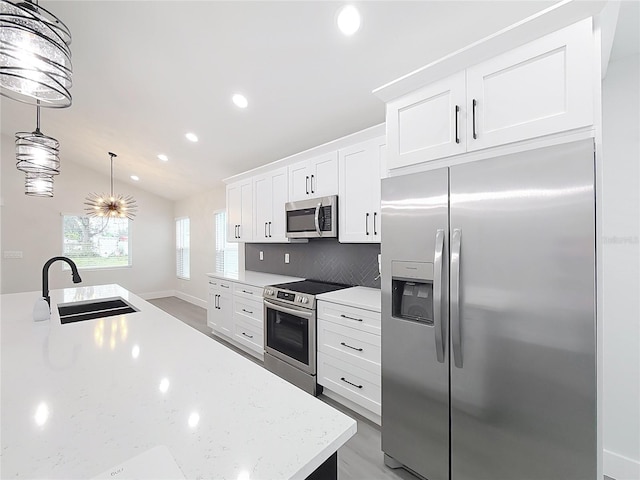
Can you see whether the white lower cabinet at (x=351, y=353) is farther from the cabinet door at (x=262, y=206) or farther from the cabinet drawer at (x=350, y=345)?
the cabinet door at (x=262, y=206)

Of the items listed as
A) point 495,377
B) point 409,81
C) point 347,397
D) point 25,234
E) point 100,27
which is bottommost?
point 347,397

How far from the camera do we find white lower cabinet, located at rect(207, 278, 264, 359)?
11.0 feet

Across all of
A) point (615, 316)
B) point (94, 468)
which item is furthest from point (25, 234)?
point (615, 316)

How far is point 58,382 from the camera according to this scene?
1.01 m

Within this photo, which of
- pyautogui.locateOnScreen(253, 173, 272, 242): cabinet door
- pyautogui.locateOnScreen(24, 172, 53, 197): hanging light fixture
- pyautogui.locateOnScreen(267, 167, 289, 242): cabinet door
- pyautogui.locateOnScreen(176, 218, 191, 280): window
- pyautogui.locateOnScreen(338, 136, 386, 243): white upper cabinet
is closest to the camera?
pyautogui.locateOnScreen(24, 172, 53, 197): hanging light fixture

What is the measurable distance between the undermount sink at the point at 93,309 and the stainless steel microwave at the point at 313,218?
1.67 m

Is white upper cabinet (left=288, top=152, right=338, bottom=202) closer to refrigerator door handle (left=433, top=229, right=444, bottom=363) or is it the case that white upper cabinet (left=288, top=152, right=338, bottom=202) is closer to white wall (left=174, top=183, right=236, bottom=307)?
refrigerator door handle (left=433, top=229, right=444, bottom=363)

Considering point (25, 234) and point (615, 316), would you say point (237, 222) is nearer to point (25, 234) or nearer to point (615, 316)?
point (615, 316)

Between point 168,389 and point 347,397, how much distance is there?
1.78 meters

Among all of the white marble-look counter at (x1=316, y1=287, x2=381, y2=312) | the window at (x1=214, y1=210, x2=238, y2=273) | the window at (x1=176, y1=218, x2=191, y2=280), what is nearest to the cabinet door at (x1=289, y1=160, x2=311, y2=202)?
the white marble-look counter at (x1=316, y1=287, x2=381, y2=312)

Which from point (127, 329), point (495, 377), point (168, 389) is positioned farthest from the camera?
point (127, 329)

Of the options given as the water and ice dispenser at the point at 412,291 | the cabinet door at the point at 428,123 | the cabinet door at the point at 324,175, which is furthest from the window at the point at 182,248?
the cabinet door at the point at 428,123

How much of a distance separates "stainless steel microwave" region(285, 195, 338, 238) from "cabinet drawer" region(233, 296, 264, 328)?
3.03 ft

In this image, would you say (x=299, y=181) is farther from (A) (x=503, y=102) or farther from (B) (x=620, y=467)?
(B) (x=620, y=467)
